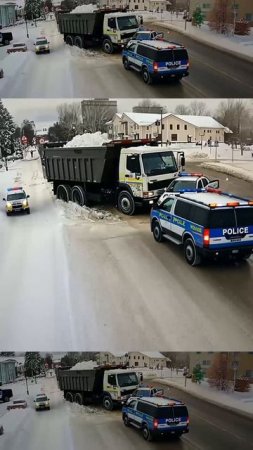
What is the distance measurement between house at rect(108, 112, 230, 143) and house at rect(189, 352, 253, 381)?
1.24 m

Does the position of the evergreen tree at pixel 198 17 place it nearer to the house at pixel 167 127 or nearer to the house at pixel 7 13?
the house at pixel 167 127

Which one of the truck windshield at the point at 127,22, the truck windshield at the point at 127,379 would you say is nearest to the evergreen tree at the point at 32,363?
the truck windshield at the point at 127,379

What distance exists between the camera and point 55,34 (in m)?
3.44

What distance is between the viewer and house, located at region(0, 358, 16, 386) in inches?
137

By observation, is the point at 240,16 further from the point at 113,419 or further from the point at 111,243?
the point at 113,419

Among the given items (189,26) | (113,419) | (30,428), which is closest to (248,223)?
(189,26)

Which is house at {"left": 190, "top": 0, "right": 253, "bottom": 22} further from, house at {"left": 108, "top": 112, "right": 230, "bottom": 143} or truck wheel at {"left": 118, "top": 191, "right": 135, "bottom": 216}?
truck wheel at {"left": 118, "top": 191, "right": 135, "bottom": 216}

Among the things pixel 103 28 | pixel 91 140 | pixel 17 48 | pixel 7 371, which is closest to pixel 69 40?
pixel 103 28

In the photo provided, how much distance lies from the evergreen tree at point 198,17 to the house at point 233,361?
191 cm

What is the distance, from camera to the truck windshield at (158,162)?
11.2ft

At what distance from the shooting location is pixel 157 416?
350cm

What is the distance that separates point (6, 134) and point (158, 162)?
93cm

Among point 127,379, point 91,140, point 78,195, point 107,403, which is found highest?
point 91,140

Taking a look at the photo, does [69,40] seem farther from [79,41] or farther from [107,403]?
[107,403]
